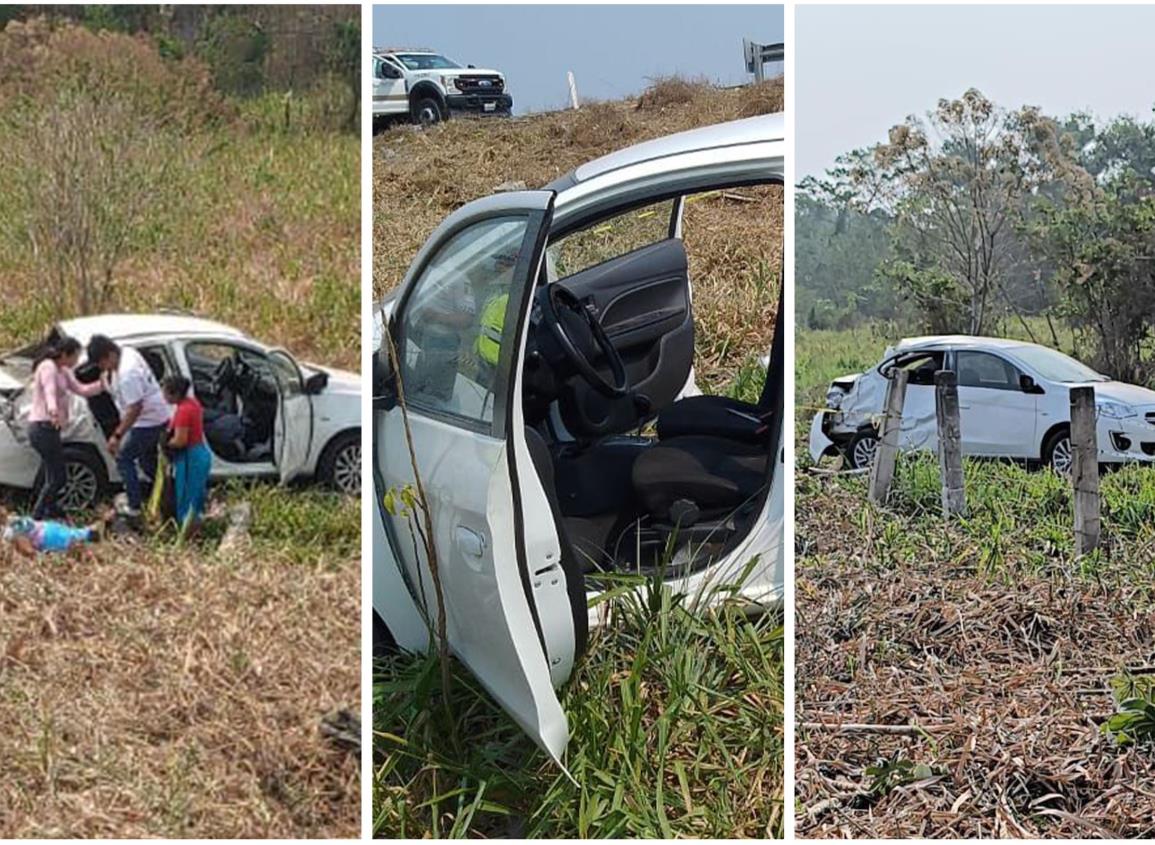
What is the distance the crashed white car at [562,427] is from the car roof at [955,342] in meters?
0.27

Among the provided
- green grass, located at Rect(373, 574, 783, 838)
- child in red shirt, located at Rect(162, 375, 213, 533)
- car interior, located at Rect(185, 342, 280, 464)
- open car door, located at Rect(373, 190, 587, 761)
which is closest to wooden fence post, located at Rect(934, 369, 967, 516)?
green grass, located at Rect(373, 574, 783, 838)

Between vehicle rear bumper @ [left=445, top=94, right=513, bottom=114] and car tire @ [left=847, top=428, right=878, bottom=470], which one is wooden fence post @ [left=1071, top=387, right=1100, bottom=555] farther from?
vehicle rear bumper @ [left=445, top=94, right=513, bottom=114]

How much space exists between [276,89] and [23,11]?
0.74 meters

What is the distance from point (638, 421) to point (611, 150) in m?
0.59

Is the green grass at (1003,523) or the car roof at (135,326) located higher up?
the car roof at (135,326)

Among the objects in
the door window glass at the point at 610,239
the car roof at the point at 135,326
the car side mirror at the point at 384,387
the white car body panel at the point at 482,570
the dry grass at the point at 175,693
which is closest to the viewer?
the white car body panel at the point at 482,570

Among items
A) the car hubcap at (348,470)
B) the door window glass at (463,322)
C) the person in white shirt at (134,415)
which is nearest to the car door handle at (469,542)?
the door window glass at (463,322)

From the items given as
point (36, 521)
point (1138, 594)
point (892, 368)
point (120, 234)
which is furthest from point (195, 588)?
point (1138, 594)

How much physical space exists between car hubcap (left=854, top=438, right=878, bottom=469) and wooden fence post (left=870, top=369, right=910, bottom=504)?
1 centimetres

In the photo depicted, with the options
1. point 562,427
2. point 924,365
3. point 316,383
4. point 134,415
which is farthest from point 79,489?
point 924,365

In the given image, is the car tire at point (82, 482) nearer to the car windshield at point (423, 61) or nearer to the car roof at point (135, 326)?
the car roof at point (135, 326)

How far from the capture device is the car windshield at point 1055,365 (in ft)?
7.65

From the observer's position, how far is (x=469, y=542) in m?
1.90

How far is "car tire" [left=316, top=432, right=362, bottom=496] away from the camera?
9.32 ft
